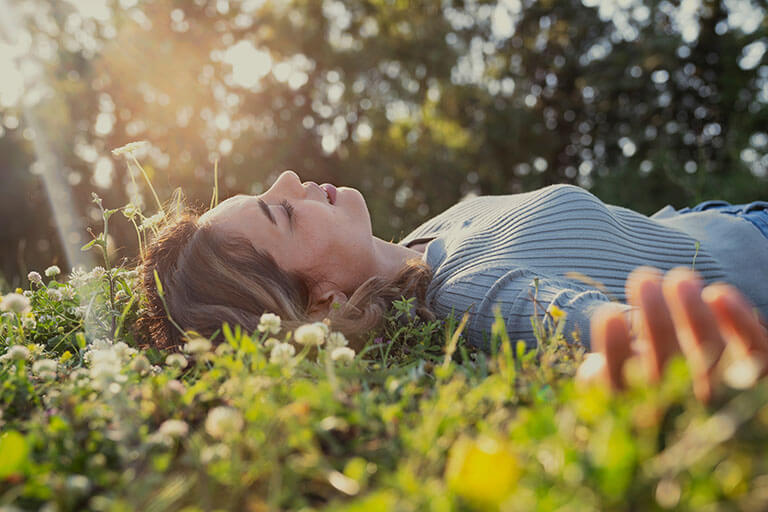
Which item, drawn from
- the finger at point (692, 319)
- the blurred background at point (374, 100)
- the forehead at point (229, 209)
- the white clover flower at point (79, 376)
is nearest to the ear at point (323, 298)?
the forehead at point (229, 209)

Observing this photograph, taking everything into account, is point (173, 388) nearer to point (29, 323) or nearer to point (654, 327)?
point (654, 327)

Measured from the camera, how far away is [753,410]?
28.6 inches

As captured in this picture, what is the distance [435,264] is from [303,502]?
2.22 metres

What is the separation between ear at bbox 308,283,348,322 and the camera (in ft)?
9.67

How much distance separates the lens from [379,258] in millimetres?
3068

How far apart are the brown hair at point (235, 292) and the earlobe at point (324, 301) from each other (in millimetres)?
33

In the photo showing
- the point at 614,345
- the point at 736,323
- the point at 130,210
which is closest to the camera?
the point at 736,323

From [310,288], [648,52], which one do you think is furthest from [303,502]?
[648,52]

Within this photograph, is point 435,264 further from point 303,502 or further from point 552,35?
point 552,35

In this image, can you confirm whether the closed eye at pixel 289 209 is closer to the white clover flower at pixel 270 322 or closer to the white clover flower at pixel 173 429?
the white clover flower at pixel 270 322

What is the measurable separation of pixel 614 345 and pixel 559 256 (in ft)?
5.09

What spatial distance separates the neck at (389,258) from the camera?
3.06 meters

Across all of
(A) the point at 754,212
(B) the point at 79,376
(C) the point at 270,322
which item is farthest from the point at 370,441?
(A) the point at 754,212

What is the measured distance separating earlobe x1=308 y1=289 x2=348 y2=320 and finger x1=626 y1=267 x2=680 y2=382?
1.97m
